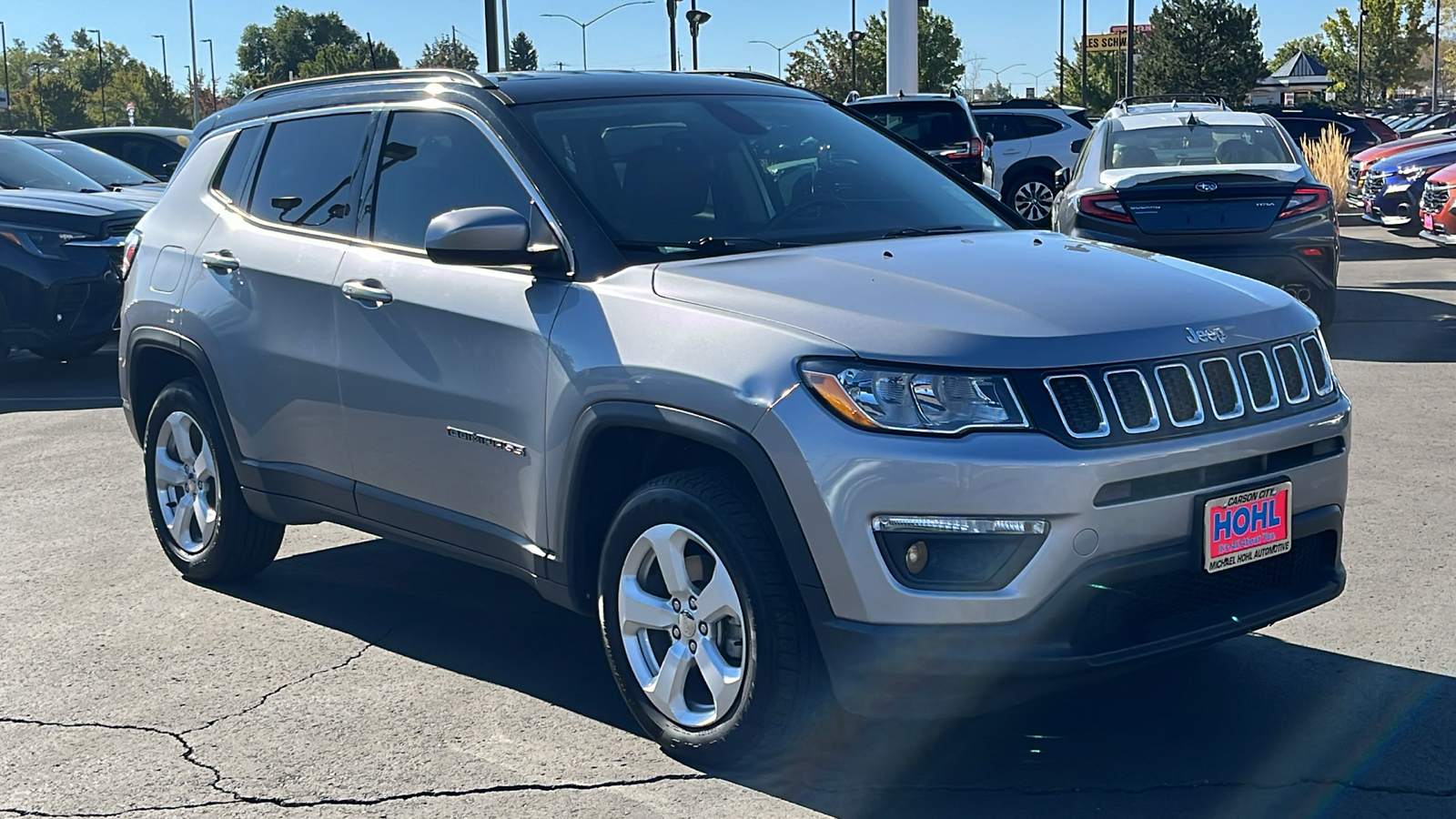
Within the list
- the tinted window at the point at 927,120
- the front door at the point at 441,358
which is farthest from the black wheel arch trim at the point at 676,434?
the tinted window at the point at 927,120

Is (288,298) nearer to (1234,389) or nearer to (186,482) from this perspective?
(186,482)

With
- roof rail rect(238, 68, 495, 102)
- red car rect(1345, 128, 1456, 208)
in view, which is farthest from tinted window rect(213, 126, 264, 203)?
red car rect(1345, 128, 1456, 208)

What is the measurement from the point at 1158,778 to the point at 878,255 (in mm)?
1471

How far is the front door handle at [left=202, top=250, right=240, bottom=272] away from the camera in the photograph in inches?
216

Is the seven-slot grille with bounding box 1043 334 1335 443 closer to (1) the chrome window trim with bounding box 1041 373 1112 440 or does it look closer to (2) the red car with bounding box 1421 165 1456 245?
(1) the chrome window trim with bounding box 1041 373 1112 440

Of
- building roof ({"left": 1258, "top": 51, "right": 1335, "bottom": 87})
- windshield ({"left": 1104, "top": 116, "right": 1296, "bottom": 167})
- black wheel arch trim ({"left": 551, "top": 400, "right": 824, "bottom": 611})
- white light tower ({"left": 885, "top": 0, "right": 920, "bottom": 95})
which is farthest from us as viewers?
building roof ({"left": 1258, "top": 51, "right": 1335, "bottom": 87})

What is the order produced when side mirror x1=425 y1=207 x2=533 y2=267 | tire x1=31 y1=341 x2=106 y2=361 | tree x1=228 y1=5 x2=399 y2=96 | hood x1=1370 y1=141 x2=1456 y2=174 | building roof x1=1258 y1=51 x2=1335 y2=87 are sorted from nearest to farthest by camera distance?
side mirror x1=425 y1=207 x2=533 y2=267
tire x1=31 y1=341 x2=106 y2=361
hood x1=1370 y1=141 x2=1456 y2=174
building roof x1=1258 y1=51 x2=1335 y2=87
tree x1=228 y1=5 x2=399 y2=96

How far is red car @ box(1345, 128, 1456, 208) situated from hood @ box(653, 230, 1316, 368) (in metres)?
17.7

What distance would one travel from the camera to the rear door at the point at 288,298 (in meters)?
5.07

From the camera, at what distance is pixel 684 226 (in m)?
4.46

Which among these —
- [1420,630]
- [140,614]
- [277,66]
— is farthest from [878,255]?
[277,66]

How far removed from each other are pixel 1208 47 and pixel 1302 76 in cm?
3211

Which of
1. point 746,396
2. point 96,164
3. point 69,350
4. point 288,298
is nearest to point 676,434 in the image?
point 746,396

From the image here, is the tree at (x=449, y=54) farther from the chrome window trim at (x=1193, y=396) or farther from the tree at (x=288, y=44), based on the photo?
the chrome window trim at (x=1193, y=396)
